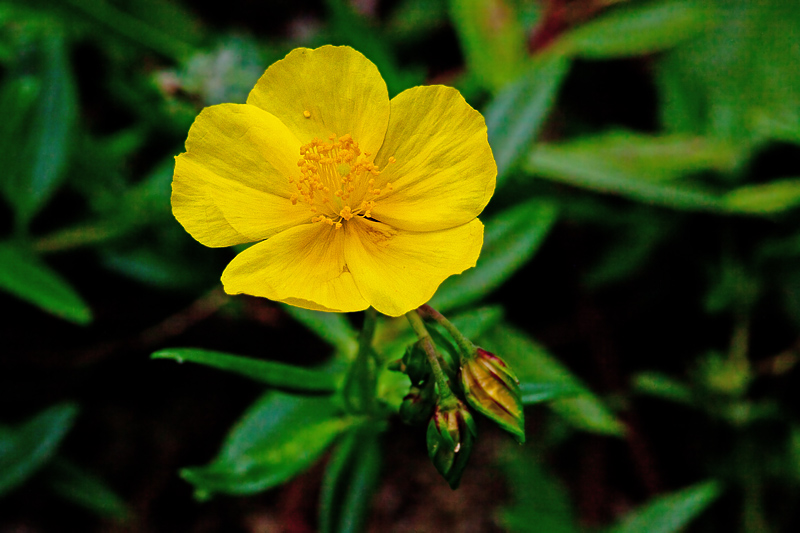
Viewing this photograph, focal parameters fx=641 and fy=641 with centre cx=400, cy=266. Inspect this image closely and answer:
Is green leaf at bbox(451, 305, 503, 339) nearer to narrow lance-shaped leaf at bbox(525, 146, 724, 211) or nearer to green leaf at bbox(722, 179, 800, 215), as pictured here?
narrow lance-shaped leaf at bbox(525, 146, 724, 211)

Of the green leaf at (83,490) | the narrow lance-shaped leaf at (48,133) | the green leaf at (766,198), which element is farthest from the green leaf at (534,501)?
the narrow lance-shaped leaf at (48,133)

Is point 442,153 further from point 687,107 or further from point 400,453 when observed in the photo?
point 687,107

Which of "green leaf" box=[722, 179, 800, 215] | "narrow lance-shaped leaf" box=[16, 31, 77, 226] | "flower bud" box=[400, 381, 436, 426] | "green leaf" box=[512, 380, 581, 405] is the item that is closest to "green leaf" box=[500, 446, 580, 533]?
"green leaf" box=[512, 380, 581, 405]

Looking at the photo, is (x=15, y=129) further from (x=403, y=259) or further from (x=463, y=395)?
(x=463, y=395)

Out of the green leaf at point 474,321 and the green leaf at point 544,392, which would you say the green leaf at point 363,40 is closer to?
the green leaf at point 474,321

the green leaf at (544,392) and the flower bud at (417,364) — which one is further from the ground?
the flower bud at (417,364)
